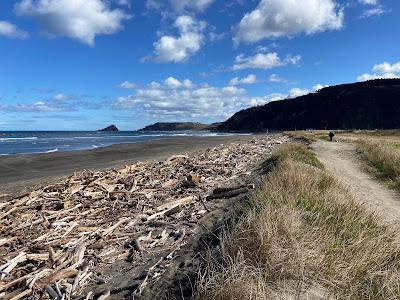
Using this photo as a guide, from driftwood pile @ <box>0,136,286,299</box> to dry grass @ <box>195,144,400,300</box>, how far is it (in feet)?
4.77

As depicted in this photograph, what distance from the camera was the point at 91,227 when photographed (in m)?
8.61

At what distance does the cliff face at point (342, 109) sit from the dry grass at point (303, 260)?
14967cm

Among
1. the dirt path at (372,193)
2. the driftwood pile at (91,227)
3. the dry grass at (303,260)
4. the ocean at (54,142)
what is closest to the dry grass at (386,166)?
the dirt path at (372,193)

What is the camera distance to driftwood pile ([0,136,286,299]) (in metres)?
6.18

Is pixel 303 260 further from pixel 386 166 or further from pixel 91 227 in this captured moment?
pixel 386 166

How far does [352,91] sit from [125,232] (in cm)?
17822

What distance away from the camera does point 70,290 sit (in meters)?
5.73

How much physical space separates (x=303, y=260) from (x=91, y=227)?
4.96 meters

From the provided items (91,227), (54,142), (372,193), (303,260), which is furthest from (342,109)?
(303,260)

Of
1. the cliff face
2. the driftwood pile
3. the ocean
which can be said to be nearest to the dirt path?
the driftwood pile

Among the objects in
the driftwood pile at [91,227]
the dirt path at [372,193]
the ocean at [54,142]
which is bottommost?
the ocean at [54,142]

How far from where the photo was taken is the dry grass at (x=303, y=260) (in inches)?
177

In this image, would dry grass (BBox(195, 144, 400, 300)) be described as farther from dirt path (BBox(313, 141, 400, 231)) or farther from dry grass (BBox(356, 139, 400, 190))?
dry grass (BBox(356, 139, 400, 190))

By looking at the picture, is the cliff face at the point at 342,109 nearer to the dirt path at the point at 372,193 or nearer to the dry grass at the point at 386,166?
the dry grass at the point at 386,166
